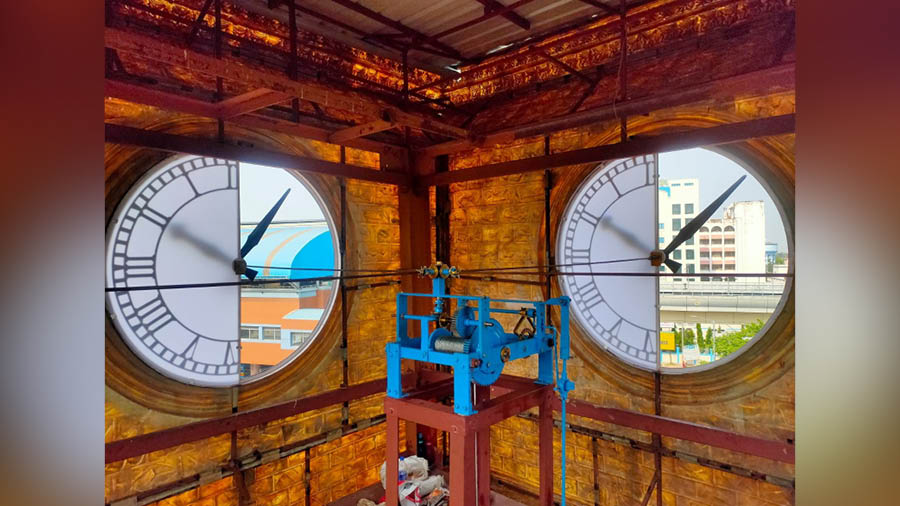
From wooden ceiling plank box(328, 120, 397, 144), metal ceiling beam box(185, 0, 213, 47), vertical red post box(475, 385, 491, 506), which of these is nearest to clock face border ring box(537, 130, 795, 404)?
vertical red post box(475, 385, 491, 506)

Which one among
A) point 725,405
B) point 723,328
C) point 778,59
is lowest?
point 725,405

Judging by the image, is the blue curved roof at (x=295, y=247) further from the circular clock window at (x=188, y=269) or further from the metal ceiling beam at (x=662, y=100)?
the metal ceiling beam at (x=662, y=100)

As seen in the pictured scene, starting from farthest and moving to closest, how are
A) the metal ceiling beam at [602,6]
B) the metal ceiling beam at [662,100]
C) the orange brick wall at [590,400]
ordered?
the metal ceiling beam at [602,6] → the orange brick wall at [590,400] → the metal ceiling beam at [662,100]

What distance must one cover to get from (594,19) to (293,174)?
3222mm

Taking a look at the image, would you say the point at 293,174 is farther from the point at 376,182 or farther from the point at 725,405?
the point at 725,405

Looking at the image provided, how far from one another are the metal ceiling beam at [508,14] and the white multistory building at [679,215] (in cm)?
197

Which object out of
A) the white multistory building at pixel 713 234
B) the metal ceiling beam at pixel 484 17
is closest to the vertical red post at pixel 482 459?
the white multistory building at pixel 713 234

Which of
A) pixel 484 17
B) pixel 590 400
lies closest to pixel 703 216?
pixel 590 400

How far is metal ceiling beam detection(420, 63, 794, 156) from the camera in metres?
2.83

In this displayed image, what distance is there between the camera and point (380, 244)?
4.99 m

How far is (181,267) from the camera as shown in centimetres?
357

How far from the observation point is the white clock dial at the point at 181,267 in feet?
10.9
